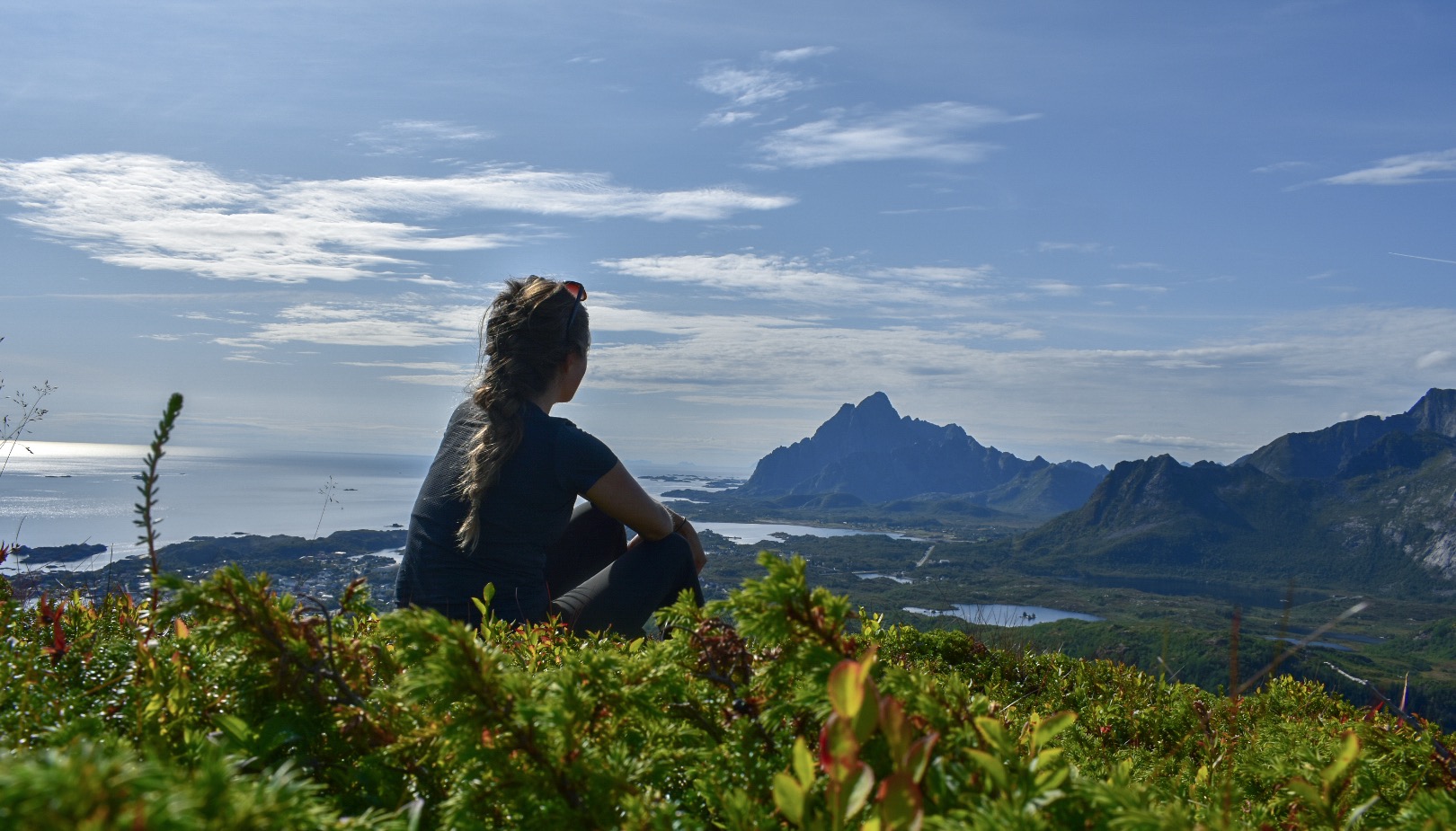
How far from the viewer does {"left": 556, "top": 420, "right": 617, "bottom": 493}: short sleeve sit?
16.3 feet

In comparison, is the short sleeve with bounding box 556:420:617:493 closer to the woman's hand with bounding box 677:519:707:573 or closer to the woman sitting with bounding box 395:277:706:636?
the woman sitting with bounding box 395:277:706:636

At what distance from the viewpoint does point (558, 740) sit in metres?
1.23

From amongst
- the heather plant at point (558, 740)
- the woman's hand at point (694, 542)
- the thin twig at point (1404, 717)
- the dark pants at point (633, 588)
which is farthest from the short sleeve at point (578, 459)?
the thin twig at point (1404, 717)

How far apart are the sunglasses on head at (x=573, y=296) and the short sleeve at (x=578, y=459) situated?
2.18 ft

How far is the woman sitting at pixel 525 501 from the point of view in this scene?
486 cm

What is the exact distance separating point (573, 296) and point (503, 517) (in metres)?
1.49

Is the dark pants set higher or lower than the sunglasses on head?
lower

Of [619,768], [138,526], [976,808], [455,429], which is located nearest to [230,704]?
[138,526]

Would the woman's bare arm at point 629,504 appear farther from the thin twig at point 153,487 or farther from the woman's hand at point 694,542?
the thin twig at point 153,487

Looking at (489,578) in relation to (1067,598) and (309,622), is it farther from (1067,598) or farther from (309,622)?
(1067,598)

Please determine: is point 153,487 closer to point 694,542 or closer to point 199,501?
point 694,542

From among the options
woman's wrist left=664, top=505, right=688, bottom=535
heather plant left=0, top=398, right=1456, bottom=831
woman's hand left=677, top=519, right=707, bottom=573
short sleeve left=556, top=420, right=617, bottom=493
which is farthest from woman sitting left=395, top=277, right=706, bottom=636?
heather plant left=0, top=398, right=1456, bottom=831

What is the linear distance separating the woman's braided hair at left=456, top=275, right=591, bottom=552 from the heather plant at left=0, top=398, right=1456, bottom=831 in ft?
9.43

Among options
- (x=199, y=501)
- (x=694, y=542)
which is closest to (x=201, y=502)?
(x=199, y=501)
